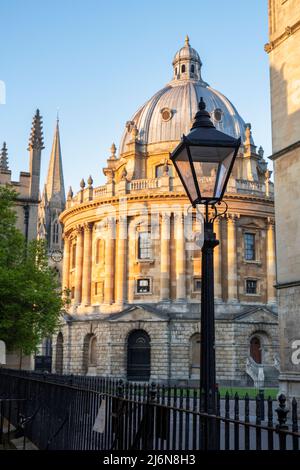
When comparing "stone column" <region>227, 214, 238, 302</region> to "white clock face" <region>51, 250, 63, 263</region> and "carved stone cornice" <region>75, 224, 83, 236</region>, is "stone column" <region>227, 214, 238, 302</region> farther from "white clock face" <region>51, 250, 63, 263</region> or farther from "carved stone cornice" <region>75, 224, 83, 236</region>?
"white clock face" <region>51, 250, 63, 263</region>

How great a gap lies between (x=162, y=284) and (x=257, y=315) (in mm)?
8197

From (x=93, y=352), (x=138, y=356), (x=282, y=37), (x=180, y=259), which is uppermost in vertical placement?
(x=282, y=37)

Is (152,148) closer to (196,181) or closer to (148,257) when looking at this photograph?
(148,257)

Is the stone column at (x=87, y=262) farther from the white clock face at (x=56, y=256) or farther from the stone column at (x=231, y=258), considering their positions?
the white clock face at (x=56, y=256)

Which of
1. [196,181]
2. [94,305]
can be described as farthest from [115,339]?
[196,181]

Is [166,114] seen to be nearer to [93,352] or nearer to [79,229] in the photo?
[79,229]

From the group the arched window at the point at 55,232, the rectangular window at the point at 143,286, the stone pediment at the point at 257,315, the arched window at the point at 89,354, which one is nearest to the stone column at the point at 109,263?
the rectangular window at the point at 143,286

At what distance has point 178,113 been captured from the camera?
60281mm

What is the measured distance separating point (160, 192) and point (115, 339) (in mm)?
12781

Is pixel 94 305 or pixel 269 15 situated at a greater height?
pixel 269 15

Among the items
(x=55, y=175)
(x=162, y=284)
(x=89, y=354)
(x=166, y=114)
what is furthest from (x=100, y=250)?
(x=55, y=175)

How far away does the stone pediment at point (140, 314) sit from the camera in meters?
49.1

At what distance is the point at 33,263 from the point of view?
2606cm
